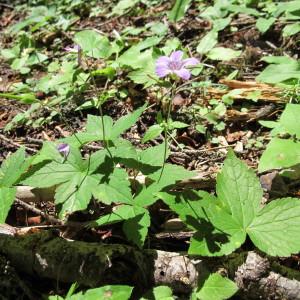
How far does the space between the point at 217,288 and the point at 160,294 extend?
0.76ft

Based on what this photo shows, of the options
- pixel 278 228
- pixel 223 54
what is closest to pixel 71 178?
pixel 278 228

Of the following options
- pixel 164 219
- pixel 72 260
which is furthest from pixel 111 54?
pixel 72 260

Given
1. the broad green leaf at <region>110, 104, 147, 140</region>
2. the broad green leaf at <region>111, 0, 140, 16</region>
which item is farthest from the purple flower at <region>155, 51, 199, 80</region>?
the broad green leaf at <region>111, 0, 140, 16</region>

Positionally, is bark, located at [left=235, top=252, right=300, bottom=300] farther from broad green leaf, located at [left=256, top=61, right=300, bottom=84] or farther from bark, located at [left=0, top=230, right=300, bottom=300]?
broad green leaf, located at [left=256, top=61, right=300, bottom=84]

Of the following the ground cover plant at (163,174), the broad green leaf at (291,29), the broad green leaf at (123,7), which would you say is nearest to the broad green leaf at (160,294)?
the ground cover plant at (163,174)

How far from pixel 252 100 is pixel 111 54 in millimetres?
1284

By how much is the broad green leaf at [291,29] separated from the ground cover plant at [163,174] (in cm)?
1

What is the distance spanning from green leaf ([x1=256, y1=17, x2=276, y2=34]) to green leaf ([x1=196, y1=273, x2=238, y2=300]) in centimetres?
222

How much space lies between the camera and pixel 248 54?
3.20m

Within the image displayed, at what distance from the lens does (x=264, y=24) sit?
3287mm

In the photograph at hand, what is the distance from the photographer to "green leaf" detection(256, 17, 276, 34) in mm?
3246

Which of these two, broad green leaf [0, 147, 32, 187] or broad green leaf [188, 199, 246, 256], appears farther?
broad green leaf [0, 147, 32, 187]

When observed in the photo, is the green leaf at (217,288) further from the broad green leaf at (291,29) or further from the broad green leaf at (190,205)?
the broad green leaf at (291,29)

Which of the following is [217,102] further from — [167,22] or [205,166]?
[167,22]
